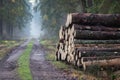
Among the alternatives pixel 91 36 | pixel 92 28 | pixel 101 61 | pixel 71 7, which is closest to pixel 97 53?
pixel 101 61

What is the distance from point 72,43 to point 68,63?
1884mm

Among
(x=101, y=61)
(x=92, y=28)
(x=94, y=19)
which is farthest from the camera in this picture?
(x=94, y=19)

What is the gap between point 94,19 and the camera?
13891 mm

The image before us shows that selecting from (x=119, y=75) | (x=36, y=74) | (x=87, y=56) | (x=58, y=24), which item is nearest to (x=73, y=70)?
(x=87, y=56)

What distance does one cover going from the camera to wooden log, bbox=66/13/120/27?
1373 centimetres

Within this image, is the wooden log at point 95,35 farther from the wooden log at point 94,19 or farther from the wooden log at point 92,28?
the wooden log at point 94,19

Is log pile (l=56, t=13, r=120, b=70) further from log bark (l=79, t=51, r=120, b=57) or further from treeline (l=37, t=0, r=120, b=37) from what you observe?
treeline (l=37, t=0, r=120, b=37)

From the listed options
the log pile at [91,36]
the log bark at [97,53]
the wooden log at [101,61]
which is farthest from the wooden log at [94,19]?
the wooden log at [101,61]

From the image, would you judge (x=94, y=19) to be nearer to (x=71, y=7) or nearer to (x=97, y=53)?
(x=97, y=53)

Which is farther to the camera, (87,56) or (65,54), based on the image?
(65,54)

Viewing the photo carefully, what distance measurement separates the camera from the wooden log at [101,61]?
457 inches

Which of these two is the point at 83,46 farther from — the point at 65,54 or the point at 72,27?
the point at 65,54

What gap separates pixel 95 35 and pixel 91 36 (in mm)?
193

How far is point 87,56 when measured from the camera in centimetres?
1248
